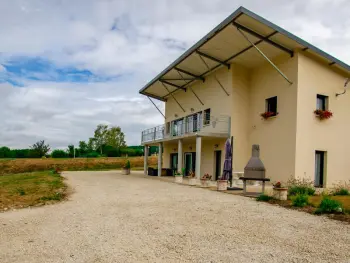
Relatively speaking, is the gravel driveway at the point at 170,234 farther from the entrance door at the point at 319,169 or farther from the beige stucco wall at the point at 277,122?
the entrance door at the point at 319,169

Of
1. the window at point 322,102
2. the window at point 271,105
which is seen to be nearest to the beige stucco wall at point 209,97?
the window at point 271,105

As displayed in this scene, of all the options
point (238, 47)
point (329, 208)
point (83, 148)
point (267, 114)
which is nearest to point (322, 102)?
point (267, 114)

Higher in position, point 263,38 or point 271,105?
point 263,38

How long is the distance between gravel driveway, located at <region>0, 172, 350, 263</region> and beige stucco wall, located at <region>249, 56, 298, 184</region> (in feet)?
24.1

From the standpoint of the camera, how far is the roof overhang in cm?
1402

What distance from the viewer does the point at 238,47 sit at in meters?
16.6

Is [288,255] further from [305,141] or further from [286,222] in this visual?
[305,141]

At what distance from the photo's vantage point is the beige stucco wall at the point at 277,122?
15273mm

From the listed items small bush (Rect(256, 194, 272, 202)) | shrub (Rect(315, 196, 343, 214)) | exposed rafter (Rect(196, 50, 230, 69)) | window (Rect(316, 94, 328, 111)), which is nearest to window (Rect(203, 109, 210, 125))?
exposed rafter (Rect(196, 50, 230, 69))

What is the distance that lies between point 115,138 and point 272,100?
4016cm

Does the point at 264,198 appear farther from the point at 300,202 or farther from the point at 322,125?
the point at 322,125

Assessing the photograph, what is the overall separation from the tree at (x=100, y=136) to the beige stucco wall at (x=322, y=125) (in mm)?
43118

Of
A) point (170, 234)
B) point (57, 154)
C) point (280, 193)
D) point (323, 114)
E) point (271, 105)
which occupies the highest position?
point (271, 105)

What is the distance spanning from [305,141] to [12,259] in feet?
45.3
